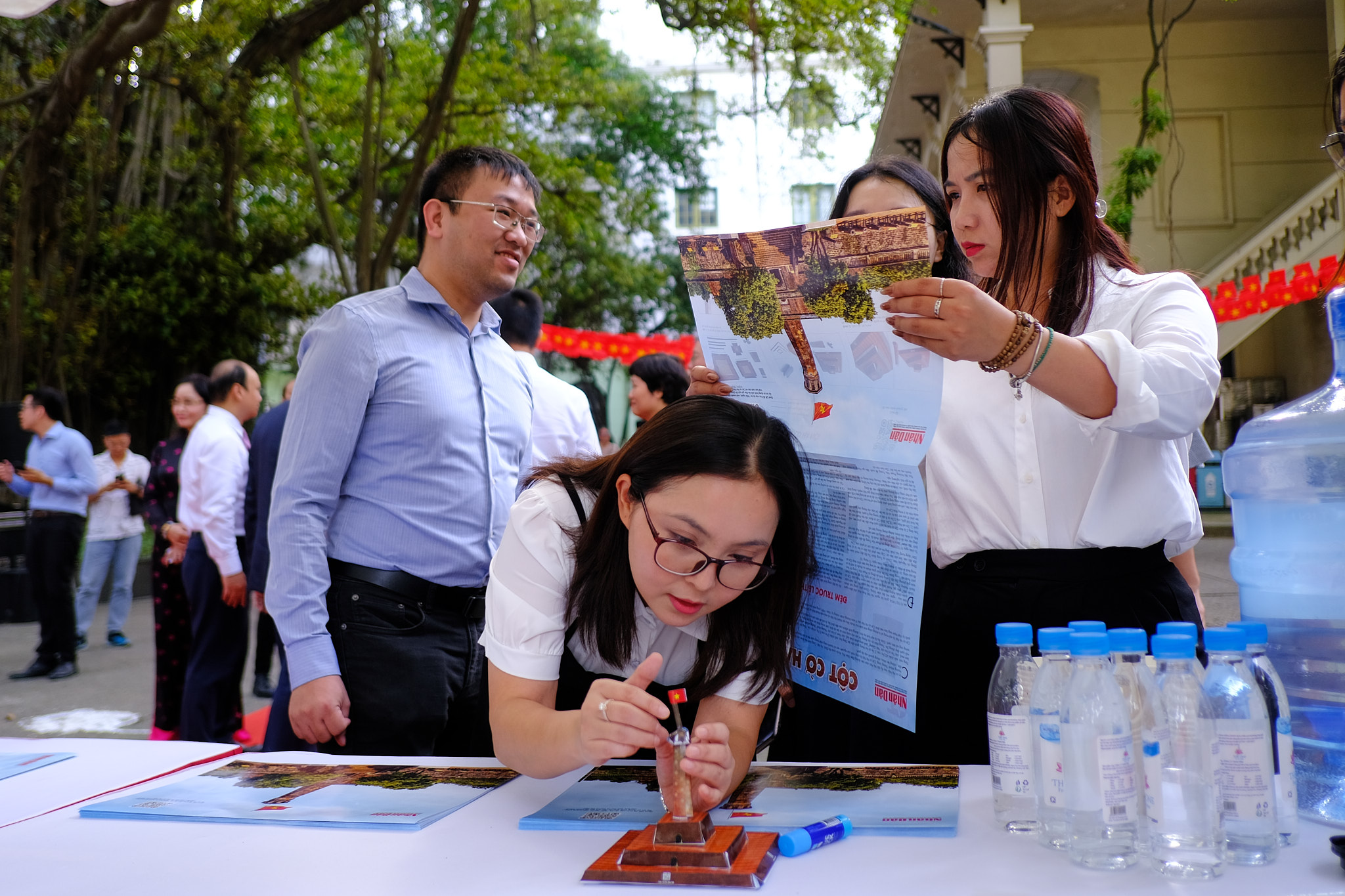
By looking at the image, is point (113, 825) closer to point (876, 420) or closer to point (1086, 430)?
point (876, 420)

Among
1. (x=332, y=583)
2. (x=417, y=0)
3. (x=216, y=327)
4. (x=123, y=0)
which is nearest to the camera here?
(x=332, y=583)

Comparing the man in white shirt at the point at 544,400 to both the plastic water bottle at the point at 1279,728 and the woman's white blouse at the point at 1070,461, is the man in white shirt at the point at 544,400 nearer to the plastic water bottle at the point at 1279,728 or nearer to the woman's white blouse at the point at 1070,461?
the woman's white blouse at the point at 1070,461

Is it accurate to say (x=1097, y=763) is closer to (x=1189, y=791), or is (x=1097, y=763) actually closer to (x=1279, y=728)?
(x=1189, y=791)

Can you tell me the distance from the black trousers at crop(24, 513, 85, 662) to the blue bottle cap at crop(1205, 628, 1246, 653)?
660 cm

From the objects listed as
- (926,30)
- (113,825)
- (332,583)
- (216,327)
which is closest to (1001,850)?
(113,825)

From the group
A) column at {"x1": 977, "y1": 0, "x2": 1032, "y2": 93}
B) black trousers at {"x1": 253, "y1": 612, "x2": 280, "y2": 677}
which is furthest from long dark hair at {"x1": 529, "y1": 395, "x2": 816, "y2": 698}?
column at {"x1": 977, "y1": 0, "x2": 1032, "y2": 93}

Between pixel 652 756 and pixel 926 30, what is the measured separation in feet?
33.3

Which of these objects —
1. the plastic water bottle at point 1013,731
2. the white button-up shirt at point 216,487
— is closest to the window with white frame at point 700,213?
the white button-up shirt at point 216,487

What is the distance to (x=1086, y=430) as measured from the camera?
63.2 inches

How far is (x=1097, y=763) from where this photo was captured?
3.53ft

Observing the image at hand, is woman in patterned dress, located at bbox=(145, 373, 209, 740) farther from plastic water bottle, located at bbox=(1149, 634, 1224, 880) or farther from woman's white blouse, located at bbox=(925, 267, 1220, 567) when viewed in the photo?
plastic water bottle, located at bbox=(1149, 634, 1224, 880)

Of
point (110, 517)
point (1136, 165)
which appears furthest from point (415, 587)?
point (1136, 165)

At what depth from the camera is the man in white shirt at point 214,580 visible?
14.0 feet

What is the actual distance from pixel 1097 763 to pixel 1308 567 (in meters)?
0.47
